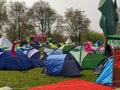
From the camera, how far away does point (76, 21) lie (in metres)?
71.6

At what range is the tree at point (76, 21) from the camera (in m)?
71.1

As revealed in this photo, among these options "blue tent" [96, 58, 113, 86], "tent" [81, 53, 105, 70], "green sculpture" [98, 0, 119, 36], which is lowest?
"tent" [81, 53, 105, 70]

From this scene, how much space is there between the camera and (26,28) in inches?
2586

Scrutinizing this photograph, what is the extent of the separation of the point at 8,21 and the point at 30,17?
431 cm

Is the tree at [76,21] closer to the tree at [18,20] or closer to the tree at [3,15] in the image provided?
the tree at [18,20]

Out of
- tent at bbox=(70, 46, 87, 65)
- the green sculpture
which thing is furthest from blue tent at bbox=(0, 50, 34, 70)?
the green sculpture

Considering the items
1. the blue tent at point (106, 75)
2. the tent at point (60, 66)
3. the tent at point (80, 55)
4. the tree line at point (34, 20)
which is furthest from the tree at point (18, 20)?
the blue tent at point (106, 75)

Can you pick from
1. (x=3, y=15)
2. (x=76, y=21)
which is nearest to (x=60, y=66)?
(x=3, y=15)

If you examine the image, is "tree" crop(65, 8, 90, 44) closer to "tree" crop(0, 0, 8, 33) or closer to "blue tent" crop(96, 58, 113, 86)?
"tree" crop(0, 0, 8, 33)

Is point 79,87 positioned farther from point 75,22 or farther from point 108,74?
point 75,22

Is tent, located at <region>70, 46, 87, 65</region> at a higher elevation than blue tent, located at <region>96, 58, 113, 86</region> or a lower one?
lower

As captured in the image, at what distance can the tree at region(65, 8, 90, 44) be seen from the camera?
233 feet

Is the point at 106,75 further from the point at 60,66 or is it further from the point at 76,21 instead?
the point at 76,21

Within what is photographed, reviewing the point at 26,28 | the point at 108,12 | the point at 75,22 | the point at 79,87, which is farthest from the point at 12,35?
the point at 79,87
